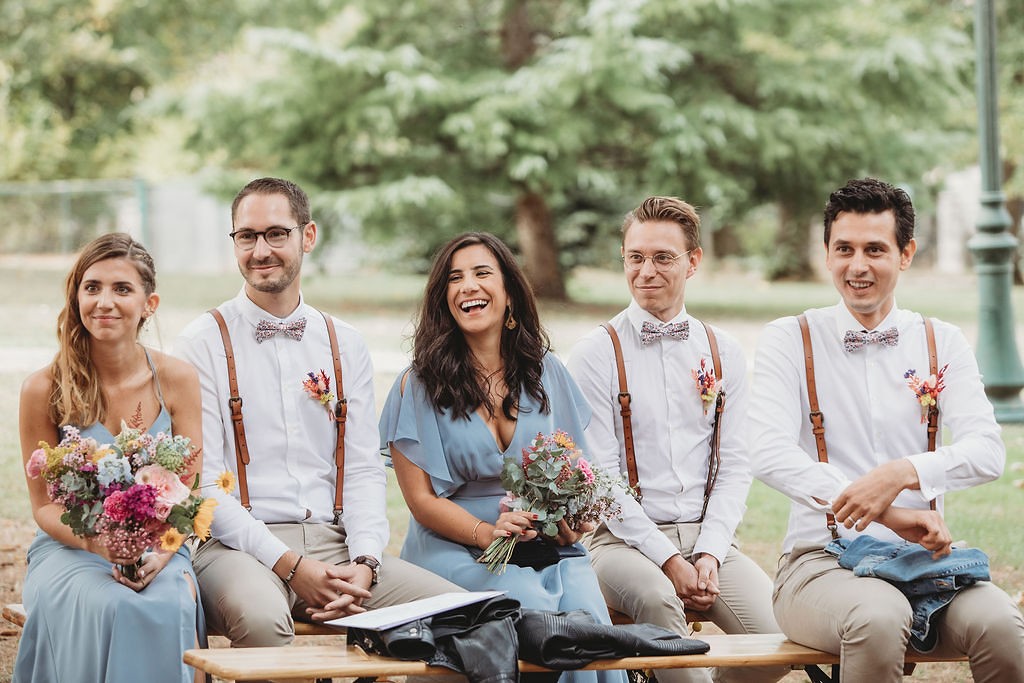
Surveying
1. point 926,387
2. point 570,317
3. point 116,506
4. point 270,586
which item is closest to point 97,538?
point 116,506

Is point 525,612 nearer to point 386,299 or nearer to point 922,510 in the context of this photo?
point 922,510

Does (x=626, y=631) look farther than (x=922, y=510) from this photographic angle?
No

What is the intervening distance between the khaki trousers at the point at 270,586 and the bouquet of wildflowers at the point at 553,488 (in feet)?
1.23

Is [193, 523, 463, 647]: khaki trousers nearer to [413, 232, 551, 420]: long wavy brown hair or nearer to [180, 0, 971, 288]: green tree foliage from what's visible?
[413, 232, 551, 420]: long wavy brown hair

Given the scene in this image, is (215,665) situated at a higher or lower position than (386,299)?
lower

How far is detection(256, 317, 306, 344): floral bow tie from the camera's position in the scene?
194 inches

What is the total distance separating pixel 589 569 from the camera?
4520 millimetres

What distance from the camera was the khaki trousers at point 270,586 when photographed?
168 inches

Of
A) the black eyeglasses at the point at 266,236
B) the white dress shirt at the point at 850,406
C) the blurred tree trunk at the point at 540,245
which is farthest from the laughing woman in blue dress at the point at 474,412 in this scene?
the blurred tree trunk at the point at 540,245

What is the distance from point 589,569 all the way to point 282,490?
1.22 meters

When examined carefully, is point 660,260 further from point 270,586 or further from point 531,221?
point 531,221

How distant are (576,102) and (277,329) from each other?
14057mm

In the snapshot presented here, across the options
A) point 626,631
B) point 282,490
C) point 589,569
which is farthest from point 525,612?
point 282,490

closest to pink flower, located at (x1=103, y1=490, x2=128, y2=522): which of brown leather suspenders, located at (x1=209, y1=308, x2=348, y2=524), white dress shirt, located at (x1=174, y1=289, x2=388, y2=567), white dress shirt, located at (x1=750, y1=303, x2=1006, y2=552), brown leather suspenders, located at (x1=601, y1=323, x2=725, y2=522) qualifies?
white dress shirt, located at (x1=174, y1=289, x2=388, y2=567)
